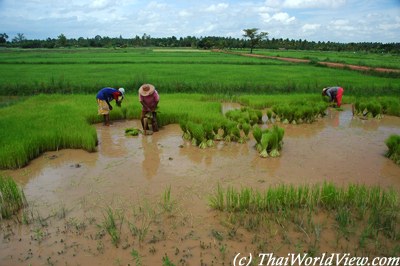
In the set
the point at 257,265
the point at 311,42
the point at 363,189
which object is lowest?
the point at 257,265

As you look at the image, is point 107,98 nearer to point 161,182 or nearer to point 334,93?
point 161,182

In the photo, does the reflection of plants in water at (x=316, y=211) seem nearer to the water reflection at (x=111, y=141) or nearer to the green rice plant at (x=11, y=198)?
the green rice plant at (x=11, y=198)

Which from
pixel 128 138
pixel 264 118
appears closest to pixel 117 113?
pixel 128 138

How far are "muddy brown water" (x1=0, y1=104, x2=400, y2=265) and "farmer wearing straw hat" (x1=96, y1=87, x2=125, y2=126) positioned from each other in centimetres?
41

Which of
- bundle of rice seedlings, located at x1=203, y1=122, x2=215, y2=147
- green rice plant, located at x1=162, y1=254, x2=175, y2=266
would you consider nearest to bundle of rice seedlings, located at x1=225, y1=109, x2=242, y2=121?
bundle of rice seedlings, located at x1=203, y1=122, x2=215, y2=147

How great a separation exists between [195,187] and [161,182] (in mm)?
558

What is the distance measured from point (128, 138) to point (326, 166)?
4105 millimetres

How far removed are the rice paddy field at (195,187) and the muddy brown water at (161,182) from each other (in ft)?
0.06

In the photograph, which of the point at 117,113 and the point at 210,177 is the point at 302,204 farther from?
the point at 117,113

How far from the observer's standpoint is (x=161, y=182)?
4617 mm

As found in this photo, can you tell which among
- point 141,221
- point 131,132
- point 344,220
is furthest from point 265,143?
point 131,132

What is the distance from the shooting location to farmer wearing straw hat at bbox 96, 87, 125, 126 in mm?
7195

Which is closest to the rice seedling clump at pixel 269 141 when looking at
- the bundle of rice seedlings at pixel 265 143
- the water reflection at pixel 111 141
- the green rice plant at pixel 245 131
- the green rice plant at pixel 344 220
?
the bundle of rice seedlings at pixel 265 143

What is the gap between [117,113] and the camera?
8.43 meters
